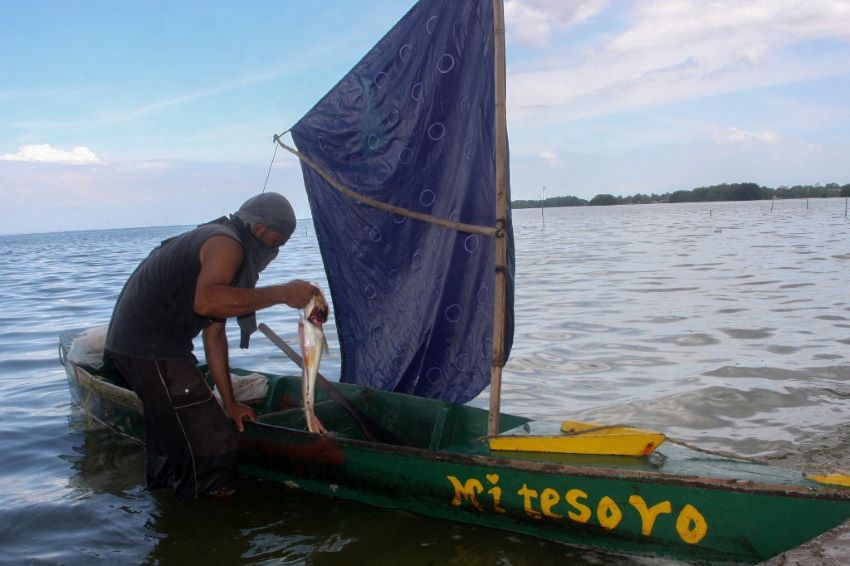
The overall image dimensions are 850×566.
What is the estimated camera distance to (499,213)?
174 inches

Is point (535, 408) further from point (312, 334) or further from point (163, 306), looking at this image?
point (163, 306)

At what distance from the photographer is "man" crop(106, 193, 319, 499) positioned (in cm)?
453

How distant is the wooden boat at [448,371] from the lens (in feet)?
11.5

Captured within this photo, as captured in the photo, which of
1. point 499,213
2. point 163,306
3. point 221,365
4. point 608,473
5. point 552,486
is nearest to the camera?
point 608,473

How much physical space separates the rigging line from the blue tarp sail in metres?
0.04

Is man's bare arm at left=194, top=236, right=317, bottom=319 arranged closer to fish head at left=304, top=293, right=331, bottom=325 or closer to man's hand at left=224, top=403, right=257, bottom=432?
fish head at left=304, top=293, right=331, bottom=325

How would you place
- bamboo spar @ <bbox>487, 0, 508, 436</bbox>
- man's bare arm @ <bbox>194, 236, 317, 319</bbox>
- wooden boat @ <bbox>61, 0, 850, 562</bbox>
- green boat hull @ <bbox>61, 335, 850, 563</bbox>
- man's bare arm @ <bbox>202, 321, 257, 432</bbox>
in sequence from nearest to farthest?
green boat hull @ <bbox>61, 335, 850, 563</bbox> → wooden boat @ <bbox>61, 0, 850, 562</bbox> → man's bare arm @ <bbox>194, 236, 317, 319</bbox> → bamboo spar @ <bbox>487, 0, 508, 436</bbox> → man's bare arm @ <bbox>202, 321, 257, 432</bbox>

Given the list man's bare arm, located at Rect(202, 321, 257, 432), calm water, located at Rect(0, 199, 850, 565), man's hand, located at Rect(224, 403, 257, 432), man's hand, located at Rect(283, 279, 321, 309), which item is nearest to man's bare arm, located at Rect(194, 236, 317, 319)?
man's hand, located at Rect(283, 279, 321, 309)

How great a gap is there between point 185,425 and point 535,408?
4.14 metres

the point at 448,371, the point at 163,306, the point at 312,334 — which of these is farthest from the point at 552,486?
the point at 163,306

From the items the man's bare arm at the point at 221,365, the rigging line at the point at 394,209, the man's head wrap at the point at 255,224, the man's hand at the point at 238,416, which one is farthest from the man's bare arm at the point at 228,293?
the man's hand at the point at 238,416

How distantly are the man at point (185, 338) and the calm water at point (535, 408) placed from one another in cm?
52

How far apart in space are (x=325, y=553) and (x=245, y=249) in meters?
2.07

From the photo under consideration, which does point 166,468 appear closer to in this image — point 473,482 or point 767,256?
point 473,482
